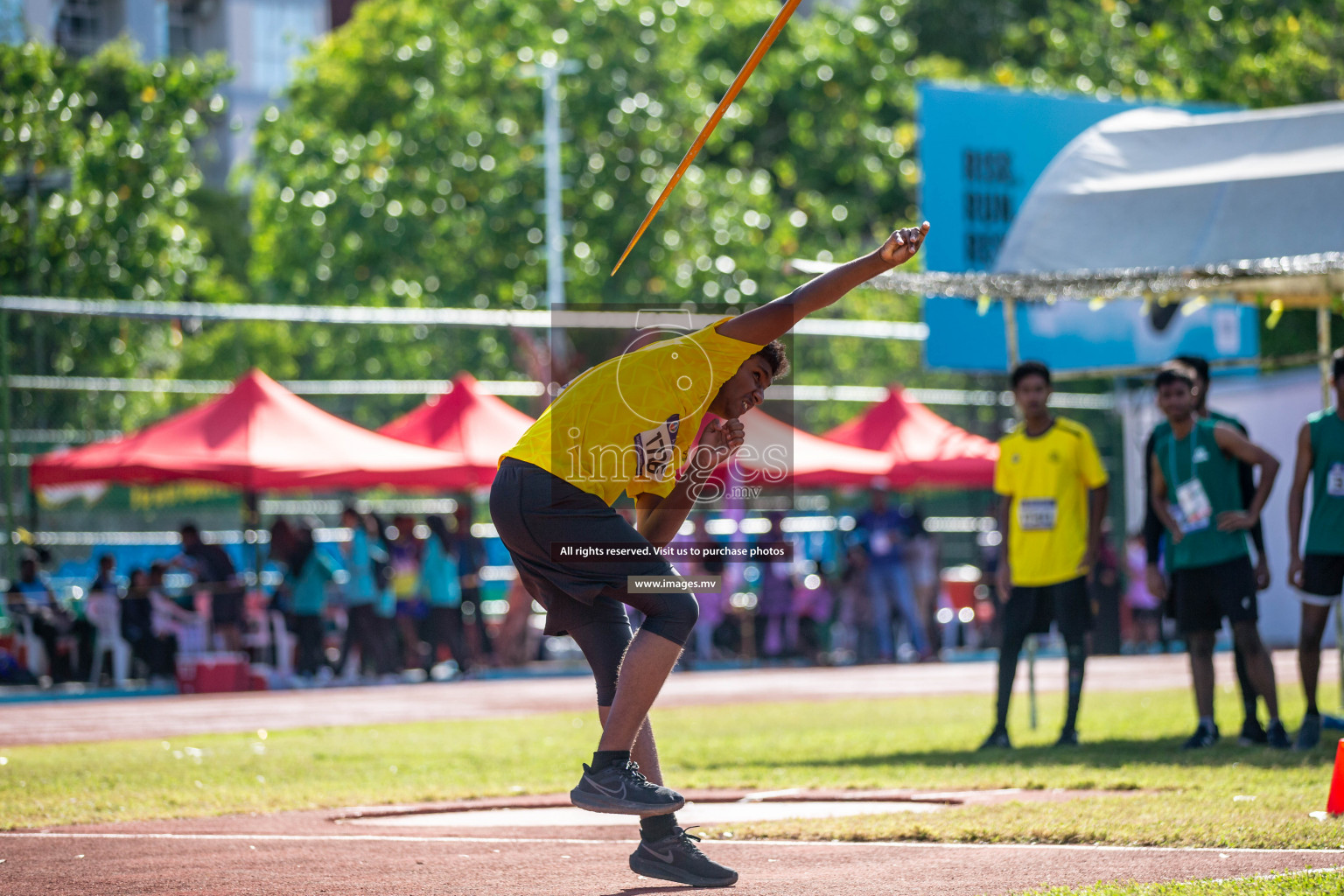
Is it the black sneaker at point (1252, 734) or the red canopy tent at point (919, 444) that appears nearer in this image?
the black sneaker at point (1252, 734)

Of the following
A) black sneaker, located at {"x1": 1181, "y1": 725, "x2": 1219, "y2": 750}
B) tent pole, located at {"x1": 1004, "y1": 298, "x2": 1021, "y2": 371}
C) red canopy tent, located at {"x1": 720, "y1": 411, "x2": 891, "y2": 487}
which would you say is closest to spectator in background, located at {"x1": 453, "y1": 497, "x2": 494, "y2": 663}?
red canopy tent, located at {"x1": 720, "y1": 411, "x2": 891, "y2": 487}

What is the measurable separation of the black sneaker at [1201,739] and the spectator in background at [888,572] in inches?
418

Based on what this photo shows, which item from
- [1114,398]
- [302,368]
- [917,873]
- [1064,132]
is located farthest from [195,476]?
[302,368]

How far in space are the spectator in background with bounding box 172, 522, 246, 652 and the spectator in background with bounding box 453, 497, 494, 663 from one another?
8.39 ft

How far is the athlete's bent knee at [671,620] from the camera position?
5.33m

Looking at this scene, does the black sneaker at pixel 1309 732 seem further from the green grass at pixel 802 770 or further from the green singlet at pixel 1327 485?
the green singlet at pixel 1327 485

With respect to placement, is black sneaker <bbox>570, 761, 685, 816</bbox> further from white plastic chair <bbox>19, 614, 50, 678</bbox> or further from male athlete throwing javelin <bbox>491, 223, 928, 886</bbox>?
white plastic chair <bbox>19, 614, 50, 678</bbox>

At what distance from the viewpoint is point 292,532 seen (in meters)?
18.1

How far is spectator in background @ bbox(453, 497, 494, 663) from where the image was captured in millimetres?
19203

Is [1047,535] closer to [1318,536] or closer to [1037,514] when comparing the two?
[1037,514]

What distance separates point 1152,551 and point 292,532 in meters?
10.8

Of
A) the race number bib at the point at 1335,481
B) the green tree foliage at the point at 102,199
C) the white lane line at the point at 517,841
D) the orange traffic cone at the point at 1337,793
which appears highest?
the green tree foliage at the point at 102,199

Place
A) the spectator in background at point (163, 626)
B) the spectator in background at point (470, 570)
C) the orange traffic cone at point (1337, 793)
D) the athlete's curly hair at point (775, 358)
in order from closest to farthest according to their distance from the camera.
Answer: the athlete's curly hair at point (775, 358) → the orange traffic cone at point (1337, 793) → the spectator in background at point (163, 626) → the spectator in background at point (470, 570)

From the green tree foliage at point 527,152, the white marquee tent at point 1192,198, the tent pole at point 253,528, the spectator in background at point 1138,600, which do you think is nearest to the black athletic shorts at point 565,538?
the white marquee tent at point 1192,198
